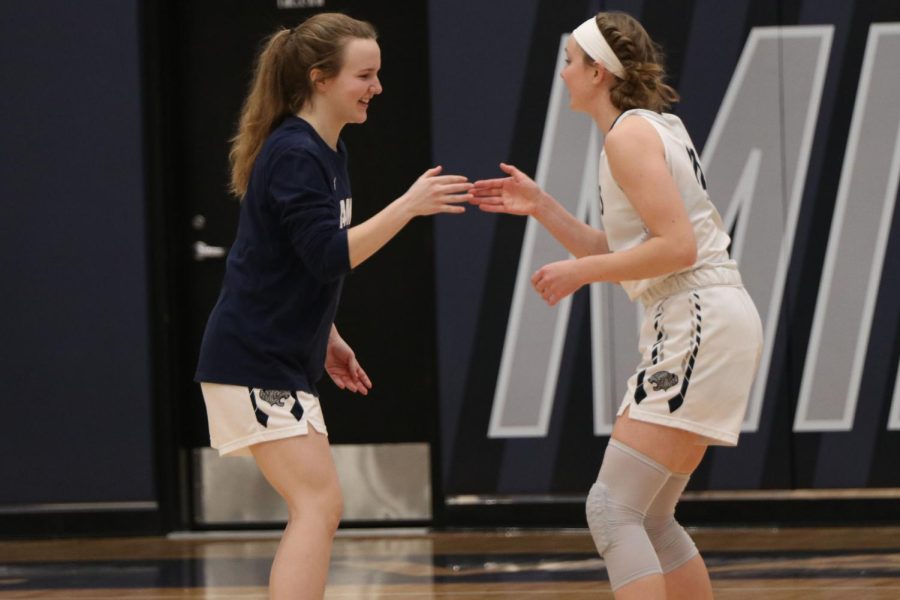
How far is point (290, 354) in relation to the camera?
2.94 metres

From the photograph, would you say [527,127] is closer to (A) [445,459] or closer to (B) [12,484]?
(A) [445,459]

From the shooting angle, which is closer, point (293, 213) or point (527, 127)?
point (293, 213)

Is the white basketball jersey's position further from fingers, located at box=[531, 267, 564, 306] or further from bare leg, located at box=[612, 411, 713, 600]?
bare leg, located at box=[612, 411, 713, 600]

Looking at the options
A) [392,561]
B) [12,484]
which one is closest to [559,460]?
[392,561]

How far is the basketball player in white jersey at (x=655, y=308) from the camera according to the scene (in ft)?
9.29

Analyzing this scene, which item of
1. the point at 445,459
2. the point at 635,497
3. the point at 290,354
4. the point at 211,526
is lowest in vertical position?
the point at 211,526

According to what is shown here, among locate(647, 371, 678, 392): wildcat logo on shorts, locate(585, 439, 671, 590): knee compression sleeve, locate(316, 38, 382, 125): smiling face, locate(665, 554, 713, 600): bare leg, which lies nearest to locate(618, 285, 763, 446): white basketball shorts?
locate(647, 371, 678, 392): wildcat logo on shorts

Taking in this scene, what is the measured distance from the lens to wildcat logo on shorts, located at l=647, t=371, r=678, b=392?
2.86 meters

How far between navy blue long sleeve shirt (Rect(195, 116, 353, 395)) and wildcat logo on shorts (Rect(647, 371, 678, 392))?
2.36 feet

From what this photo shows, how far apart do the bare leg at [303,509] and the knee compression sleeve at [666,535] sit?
2.37 ft

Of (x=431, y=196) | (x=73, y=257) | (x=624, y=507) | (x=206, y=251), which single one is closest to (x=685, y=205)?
(x=431, y=196)

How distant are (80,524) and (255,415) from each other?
11.6 feet

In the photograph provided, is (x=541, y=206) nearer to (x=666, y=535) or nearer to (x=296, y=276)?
(x=296, y=276)

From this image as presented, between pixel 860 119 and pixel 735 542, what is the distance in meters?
1.84
